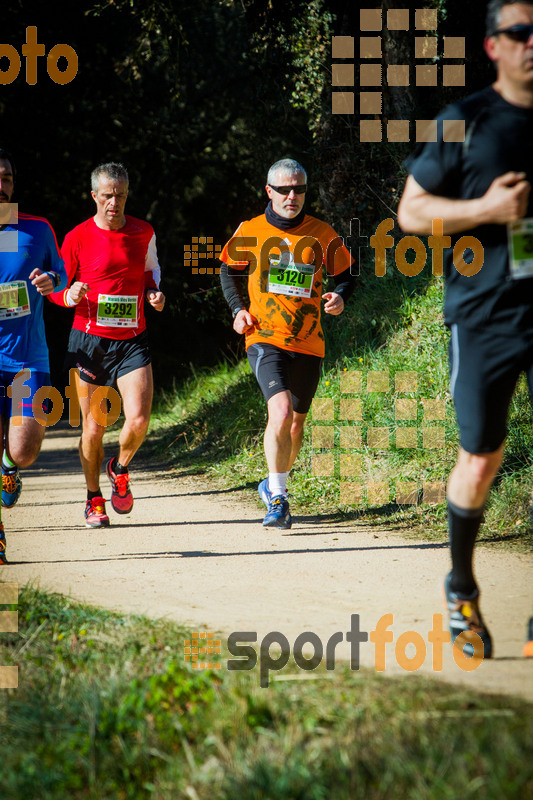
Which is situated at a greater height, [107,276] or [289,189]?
[289,189]

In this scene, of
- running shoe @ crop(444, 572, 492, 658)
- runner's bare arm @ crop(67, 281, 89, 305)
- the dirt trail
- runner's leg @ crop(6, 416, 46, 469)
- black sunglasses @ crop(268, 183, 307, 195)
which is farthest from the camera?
black sunglasses @ crop(268, 183, 307, 195)

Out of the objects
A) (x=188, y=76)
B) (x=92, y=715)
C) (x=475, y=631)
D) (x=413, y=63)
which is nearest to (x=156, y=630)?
(x=92, y=715)

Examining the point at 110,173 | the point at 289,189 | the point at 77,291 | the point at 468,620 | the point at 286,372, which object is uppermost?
the point at 110,173

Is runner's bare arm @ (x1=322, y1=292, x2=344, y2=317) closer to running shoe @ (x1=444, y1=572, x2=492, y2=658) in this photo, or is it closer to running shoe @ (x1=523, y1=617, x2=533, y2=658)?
running shoe @ (x1=444, y1=572, x2=492, y2=658)

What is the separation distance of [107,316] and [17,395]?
3.98 feet

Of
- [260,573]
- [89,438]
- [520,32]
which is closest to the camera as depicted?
[520,32]

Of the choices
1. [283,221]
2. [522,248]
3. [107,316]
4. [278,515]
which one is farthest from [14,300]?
[522,248]

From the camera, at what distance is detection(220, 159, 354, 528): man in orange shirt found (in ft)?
21.6

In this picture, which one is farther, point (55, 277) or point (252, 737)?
point (55, 277)

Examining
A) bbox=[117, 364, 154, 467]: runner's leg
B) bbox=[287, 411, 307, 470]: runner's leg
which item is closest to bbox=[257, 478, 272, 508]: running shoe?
bbox=[287, 411, 307, 470]: runner's leg

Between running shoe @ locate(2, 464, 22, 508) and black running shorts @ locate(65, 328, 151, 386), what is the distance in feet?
2.99

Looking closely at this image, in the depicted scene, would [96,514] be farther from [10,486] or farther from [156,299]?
[156,299]

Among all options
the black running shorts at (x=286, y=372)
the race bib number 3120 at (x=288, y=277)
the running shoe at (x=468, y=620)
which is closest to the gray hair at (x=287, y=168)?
the race bib number 3120 at (x=288, y=277)

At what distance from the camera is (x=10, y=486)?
7023 mm
